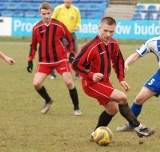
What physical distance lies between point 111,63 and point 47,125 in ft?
5.49

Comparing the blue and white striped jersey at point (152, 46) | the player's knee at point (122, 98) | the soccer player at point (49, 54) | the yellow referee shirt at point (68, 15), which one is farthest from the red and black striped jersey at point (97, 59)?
the yellow referee shirt at point (68, 15)

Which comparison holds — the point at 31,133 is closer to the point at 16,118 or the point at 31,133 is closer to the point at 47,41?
the point at 16,118

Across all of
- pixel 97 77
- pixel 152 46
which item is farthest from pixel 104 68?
pixel 152 46

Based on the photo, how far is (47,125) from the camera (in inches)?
358

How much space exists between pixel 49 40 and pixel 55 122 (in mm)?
1726

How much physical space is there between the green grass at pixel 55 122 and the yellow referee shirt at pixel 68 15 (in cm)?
155

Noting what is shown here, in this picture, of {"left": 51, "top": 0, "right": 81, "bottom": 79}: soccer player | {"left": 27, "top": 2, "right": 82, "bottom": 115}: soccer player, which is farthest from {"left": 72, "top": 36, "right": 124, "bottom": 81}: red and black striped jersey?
{"left": 51, "top": 0, "right": 81, "bottom": 79}: soccer player

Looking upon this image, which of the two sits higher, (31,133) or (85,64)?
(85,64)

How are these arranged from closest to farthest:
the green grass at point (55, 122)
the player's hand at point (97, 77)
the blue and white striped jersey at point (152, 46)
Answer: the player's hand at point (97, 77), the green grass at point (55, 122), the blue and white striped jersey at point (152, 46)

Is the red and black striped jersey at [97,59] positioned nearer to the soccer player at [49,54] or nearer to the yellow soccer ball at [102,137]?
the yellow soccer ball at [102,137]

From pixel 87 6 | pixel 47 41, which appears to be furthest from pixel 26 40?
pixel 47 41

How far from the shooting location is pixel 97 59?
7.64 metres

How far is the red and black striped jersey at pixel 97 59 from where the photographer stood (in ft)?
24.7

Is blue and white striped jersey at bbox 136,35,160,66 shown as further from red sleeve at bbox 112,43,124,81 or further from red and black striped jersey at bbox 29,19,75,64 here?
red and black striped jersey at bbox 29,19,75,64
